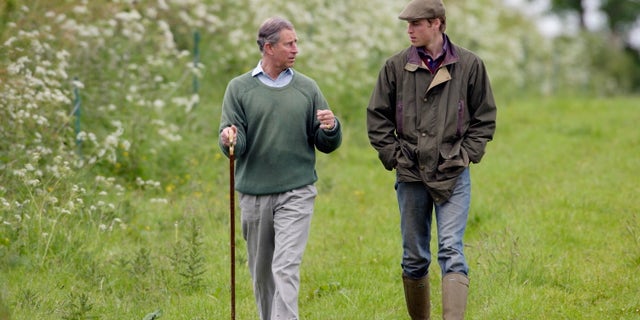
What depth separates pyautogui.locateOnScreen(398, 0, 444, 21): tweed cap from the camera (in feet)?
18.4

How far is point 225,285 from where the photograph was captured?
718 cm

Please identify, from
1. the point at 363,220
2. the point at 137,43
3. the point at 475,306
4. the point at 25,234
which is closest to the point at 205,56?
the point at 137,43

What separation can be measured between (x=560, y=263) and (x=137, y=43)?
258 inches

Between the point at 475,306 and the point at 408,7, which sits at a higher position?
the point at 408,7

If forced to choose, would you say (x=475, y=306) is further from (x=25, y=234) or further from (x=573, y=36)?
(x=573, y=36)

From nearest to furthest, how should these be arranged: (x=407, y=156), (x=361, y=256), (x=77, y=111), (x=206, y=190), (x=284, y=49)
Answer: (x=284, y=49) < (x=407, y=156) < (x=361, y=256) < (x=77, y=111) < (x=206, y=190)

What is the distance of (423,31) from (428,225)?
117cm

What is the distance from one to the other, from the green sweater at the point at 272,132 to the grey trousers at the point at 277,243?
0.08 meters

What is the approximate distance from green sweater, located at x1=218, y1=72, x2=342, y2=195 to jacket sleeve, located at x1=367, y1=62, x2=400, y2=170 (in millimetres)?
326

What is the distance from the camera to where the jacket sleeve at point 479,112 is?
569cm

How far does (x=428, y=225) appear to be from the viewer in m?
5.88

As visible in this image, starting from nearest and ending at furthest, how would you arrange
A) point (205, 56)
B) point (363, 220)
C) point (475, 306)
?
point (475, 306)
point (363, 220)
point (205, 56)

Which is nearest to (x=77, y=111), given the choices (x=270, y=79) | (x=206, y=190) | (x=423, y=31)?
(x=206, y=190)

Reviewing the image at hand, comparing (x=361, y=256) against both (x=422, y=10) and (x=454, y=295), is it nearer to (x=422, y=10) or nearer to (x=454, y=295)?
(x=454, y=295)
